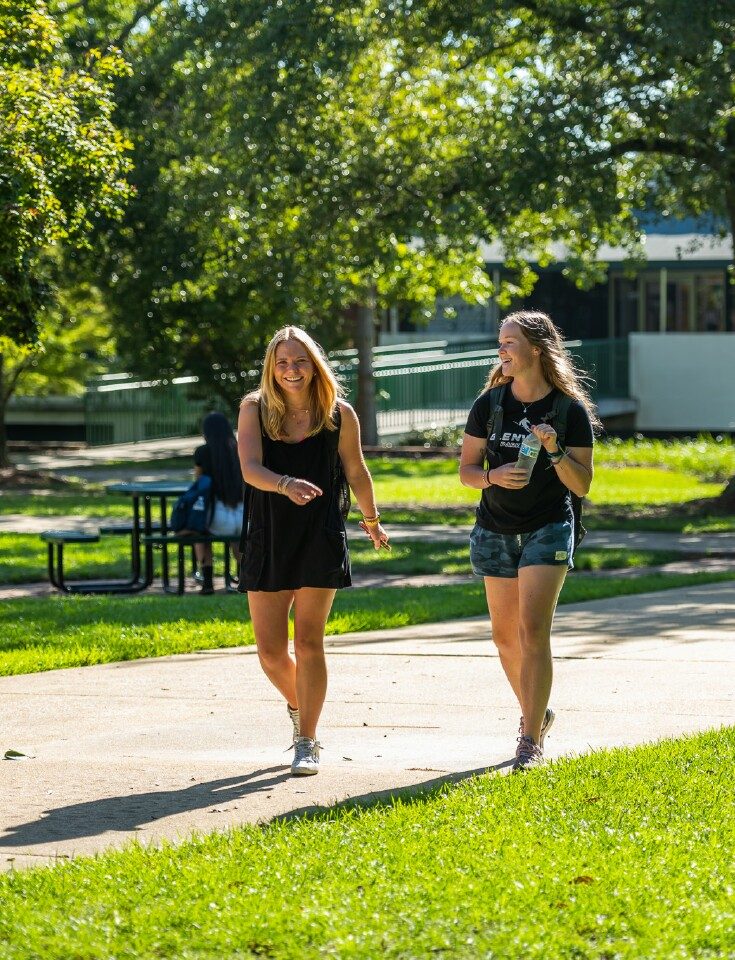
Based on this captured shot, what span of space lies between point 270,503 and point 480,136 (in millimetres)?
12808

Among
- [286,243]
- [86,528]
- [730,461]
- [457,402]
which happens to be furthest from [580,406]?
[457,402]

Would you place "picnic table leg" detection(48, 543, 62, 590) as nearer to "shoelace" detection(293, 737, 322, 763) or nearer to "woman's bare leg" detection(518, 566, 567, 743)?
"shoelace" detection(293, 737, 322, 763)

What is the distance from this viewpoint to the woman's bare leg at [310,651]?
20.7 ft

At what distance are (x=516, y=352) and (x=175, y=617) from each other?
5122mm

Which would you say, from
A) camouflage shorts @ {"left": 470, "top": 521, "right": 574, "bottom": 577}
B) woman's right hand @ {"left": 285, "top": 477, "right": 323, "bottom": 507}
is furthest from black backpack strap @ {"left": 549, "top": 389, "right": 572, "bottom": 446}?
woman's right hand @ {"left": 285, "top": 477, "right": 323, "bottom": 507}

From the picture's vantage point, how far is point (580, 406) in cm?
623

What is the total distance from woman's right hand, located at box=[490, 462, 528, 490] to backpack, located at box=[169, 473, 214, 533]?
21.5 feet

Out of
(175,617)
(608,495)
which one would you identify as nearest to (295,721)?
(175,617)

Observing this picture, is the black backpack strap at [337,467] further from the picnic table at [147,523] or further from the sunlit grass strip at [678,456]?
the sunlit grass strip at [678,456]

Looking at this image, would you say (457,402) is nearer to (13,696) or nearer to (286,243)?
(286,243)

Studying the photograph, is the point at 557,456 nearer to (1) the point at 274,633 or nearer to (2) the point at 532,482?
(2) the point at 532,482

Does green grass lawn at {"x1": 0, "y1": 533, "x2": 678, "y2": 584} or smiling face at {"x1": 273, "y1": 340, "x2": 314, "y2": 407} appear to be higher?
smiling face at {"x1": 273, "y1": 340, "x2": 314, "y2": 407}

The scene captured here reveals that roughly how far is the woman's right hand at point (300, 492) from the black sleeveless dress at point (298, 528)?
235 mm

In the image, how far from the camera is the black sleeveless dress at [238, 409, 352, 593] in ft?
20.5
